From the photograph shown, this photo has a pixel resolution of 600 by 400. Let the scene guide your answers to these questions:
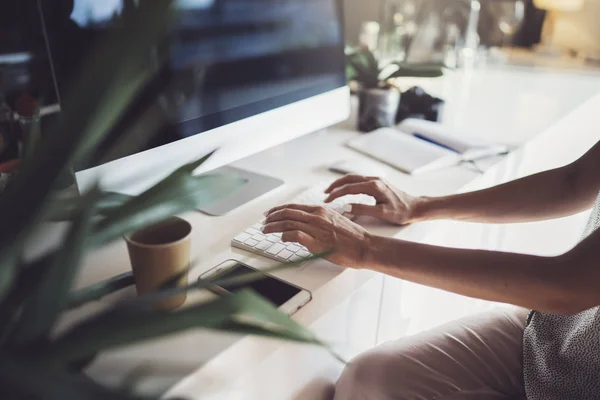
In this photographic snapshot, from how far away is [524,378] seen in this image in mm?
878

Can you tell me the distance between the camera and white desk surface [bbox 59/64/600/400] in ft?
1.91

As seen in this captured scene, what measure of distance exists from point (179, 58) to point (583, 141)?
136 centimetres

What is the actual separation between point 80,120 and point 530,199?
91 centimetres

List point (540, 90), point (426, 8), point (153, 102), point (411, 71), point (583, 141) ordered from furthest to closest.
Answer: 1. point (426, 8)
2. point (540, 90)
3. point (583, 141)
4. point (411, 71)
5. point (153, 102)

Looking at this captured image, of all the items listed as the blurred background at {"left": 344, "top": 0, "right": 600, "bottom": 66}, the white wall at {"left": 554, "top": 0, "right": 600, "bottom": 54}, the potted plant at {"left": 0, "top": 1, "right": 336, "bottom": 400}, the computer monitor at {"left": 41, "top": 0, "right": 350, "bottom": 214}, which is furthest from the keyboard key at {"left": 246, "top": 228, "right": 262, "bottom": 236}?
the white wall at {"left": 554, "top": 0, "right": 600, "bottom": 54}

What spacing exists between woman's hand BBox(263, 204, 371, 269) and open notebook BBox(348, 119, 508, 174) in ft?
1.29

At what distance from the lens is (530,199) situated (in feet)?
3.34

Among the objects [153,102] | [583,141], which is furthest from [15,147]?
[583,141]

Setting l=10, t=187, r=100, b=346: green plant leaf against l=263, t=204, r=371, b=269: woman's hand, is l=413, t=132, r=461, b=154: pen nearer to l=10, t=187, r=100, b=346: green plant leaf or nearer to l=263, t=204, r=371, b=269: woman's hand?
l=263, t=204, r=371, b=269: woman's hand

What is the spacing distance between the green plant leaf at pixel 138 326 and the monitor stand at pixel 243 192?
532mm

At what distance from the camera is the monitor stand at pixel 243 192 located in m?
0.92

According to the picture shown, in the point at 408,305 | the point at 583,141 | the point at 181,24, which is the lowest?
the point at 408,305

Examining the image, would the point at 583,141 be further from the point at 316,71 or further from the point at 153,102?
the point at 153,102

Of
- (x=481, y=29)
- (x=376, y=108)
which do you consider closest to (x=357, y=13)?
(x=481, y=29)
